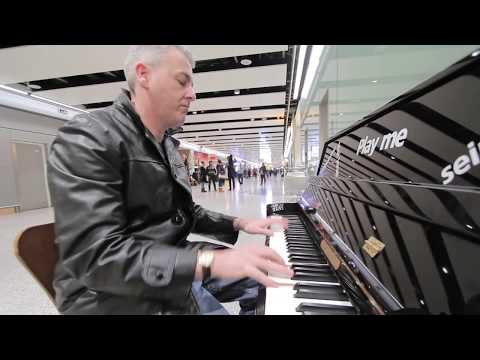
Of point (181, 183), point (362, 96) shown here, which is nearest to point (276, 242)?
point (181, 183)

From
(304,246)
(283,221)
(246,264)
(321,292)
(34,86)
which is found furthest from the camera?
(34,86)

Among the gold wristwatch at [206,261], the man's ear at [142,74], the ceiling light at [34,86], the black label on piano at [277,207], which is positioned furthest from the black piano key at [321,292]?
the ceiling light at [34,86]

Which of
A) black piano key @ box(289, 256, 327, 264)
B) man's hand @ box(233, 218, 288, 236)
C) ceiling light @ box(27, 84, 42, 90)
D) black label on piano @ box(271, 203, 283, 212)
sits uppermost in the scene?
ceiling light @ box(27, 84, 42, 90)

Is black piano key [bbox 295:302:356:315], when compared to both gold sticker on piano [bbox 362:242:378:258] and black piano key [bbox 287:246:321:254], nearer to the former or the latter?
gold sticker on piano [bbox 362:242:378:258]

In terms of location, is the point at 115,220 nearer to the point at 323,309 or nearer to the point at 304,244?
the point at 323,309

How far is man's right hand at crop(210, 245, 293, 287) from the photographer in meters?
0.57

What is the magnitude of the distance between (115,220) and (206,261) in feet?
0.86

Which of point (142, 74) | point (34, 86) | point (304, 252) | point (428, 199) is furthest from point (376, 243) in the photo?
point (34, 86)

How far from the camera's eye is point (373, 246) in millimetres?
761

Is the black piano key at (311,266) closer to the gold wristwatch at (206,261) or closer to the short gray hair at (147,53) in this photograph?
the gold wristwatch at (206,261)

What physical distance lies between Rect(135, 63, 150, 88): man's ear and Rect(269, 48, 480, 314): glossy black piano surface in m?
0.95

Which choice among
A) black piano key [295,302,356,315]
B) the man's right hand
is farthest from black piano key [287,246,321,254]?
the man's right hand

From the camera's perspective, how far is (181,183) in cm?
95
